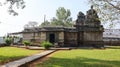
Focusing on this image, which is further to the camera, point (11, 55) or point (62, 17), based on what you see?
point (62, 17)

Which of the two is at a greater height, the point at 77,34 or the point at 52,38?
the point at 77,34

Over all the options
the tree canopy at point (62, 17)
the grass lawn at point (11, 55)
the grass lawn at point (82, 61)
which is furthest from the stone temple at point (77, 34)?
the tree canopy at point (62, 17)

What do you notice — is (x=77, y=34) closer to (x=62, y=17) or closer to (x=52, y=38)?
(x=52, y=38)

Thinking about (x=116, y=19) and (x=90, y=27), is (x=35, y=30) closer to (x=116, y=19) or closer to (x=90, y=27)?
(x=90, y=27)

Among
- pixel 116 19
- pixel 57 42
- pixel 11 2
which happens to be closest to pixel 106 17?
pixel 116 19

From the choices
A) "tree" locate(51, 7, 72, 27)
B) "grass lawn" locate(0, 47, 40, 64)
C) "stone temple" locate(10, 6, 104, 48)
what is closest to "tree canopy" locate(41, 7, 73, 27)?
"tree" locate(51, 7, 72, 27)

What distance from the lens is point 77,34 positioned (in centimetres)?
4388

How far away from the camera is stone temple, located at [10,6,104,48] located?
4262 cm

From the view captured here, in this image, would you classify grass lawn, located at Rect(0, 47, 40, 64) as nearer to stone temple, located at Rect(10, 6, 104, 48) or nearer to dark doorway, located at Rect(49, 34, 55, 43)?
stone temple, located at Rect(10, 6, 104, 48)

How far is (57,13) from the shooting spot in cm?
8269

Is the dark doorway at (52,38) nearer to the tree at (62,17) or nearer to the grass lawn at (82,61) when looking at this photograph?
the grass lawn at (82,61)

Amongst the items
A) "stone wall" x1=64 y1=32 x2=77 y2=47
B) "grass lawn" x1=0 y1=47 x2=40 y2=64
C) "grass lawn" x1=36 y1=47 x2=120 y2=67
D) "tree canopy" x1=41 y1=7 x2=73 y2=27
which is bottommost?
"grass lawn" x1=36 y1=47 x2=120 y2=67

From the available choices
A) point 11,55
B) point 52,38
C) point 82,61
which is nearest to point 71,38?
point 52,38

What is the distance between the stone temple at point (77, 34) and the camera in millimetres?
42625
